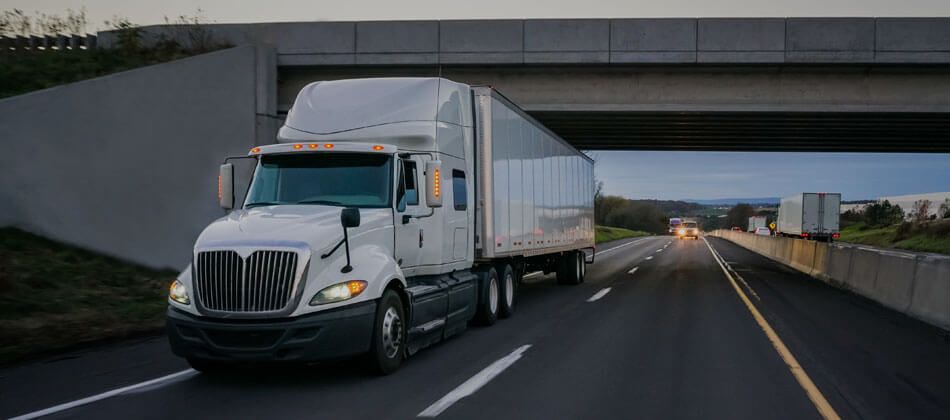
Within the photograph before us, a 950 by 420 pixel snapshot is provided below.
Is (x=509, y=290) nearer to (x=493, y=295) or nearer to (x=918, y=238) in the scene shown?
(x=493, y=295)

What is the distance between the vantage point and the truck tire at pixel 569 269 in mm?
18578

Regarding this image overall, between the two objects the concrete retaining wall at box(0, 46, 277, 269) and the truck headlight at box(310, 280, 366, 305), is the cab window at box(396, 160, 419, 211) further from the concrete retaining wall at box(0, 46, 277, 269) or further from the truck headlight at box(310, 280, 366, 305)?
the concrete retaining wall at box(0, 46, 277, 269)

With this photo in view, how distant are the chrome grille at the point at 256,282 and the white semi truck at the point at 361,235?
0.01 m

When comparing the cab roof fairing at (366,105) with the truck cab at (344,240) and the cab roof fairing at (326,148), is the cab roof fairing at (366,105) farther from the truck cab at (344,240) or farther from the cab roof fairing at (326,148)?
the cab roof fairing at (326,148)

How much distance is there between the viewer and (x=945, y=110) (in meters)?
19.1

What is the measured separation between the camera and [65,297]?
12.3 metres

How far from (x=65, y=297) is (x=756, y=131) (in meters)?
21.4

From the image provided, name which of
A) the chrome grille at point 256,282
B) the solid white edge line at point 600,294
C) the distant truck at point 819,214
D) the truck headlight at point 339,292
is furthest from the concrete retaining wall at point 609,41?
the distant truck at point 819,214

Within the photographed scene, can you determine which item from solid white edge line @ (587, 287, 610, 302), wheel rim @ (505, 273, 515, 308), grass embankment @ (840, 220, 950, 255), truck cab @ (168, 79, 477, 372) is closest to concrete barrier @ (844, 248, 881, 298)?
solid white edge line @ (587, 287, 610, 302)

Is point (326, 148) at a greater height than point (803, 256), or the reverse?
point (326, 148)

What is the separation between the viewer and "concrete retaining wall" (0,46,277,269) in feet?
51.3

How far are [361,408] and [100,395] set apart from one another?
2.56 m

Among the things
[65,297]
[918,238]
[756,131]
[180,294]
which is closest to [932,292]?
[180,294]

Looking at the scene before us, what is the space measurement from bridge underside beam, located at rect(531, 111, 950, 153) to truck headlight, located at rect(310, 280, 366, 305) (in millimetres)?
14531
